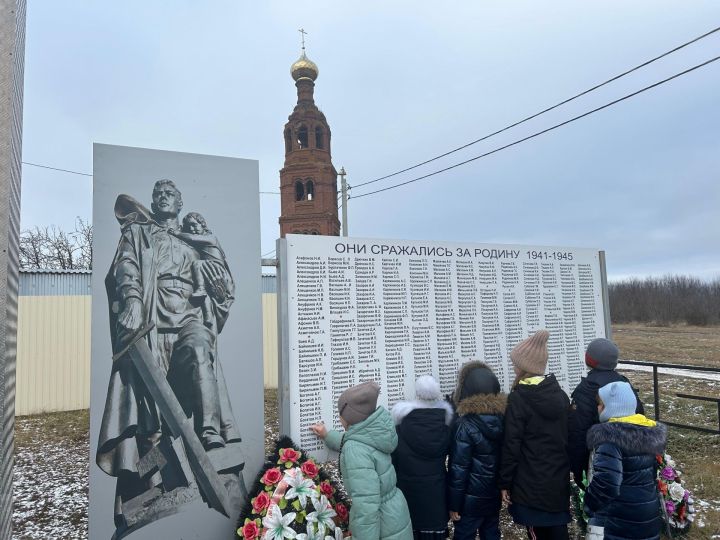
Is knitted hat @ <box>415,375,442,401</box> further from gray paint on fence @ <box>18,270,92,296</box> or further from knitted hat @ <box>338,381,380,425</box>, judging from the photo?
gray paint on fence @ <box>18,270,92,296</box>

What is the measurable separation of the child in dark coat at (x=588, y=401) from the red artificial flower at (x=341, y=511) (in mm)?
1584

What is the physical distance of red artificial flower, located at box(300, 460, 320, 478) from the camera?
308 cm

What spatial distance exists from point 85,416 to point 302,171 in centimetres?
1832

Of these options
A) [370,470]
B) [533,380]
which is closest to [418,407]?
[370,470]

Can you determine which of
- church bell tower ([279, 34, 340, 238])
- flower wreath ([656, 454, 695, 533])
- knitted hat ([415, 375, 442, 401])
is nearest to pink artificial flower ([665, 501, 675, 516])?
flower wreath ([656, 454, 695, 533])

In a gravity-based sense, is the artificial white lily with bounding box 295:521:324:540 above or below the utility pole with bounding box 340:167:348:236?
below

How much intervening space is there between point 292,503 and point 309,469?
23cm

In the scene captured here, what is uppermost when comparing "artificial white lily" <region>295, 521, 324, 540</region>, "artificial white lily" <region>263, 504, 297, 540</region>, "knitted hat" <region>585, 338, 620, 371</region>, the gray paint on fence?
the gray paint on fence

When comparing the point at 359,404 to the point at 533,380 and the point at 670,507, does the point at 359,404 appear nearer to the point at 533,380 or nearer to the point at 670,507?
the point at 533,380

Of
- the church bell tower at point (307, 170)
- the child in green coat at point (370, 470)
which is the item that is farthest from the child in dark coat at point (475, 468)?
the church bell tower at point (307, 170)

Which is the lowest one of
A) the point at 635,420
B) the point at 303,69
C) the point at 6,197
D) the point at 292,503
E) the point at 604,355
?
the point at 292,503

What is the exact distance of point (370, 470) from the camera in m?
2.61

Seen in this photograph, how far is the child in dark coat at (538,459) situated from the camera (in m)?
2.77

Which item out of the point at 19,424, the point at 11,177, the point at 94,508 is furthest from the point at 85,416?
the point at 11,177
